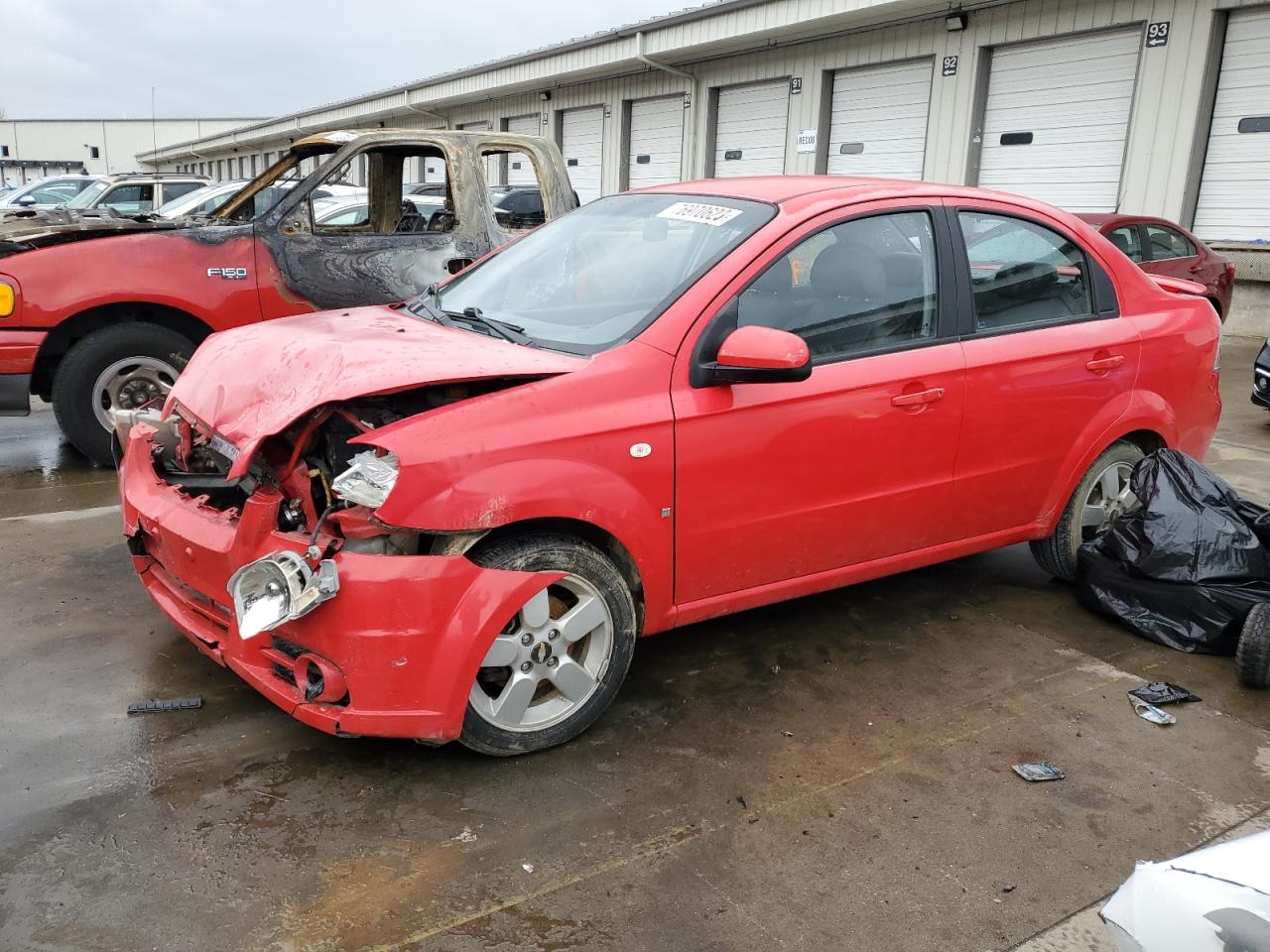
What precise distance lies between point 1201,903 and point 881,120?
16078 mm

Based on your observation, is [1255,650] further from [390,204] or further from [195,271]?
[390,204]

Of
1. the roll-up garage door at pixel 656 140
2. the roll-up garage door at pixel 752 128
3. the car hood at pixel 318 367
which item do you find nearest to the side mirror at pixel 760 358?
the car hood at pixel 318 367

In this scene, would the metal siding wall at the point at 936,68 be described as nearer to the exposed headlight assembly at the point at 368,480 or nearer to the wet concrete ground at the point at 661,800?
the wet concrete ground at the point at 661,800

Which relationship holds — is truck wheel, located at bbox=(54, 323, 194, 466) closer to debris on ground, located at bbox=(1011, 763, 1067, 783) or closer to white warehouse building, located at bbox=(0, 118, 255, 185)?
debris on ground, located at bbox=(1011, 763, 1067, 783)

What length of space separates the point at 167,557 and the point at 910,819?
2396mm

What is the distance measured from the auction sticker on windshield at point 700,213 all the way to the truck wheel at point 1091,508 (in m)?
1.97

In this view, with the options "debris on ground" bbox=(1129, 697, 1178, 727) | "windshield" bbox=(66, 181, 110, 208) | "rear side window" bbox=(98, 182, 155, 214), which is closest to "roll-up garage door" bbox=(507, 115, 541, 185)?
"rear side window" bbox=(98, 182, 155, 214)

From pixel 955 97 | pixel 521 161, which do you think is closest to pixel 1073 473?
pixel 955 97

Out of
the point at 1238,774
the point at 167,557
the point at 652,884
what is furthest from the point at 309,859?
the point at 1238,774

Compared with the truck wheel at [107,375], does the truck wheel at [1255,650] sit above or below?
below

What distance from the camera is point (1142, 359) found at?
422cm

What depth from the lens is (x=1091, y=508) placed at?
4.39 metres

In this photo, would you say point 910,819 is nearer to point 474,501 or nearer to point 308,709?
point 474,501

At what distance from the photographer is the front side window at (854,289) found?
3.34 meters
